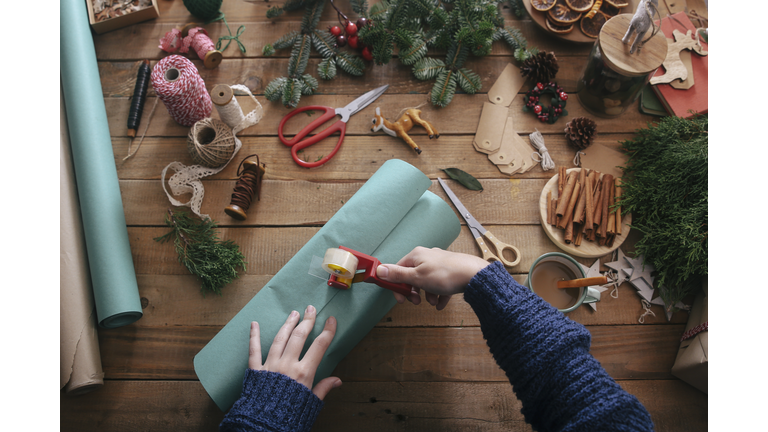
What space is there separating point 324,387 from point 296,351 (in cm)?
11

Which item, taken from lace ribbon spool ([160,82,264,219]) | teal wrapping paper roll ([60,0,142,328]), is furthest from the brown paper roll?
lace ribbon spool ([160,82,264,219])

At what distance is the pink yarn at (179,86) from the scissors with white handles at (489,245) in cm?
83

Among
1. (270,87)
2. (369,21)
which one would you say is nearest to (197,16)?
(270,87)

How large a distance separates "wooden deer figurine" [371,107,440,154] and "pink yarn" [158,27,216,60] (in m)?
0.61

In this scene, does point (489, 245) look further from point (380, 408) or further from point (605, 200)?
point (380, 408)

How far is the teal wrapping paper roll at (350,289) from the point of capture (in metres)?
0.88

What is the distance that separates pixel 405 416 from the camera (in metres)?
1.00

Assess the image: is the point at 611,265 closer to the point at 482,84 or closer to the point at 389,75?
the point at 482,84

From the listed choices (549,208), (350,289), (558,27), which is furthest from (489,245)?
(558,27)

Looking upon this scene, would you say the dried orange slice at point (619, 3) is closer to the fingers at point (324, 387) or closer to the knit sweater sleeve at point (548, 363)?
the knit sweater sleeve at point (548, 363)

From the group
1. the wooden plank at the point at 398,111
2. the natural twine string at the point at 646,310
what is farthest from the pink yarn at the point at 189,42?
the natural twine string at the point at 646,310

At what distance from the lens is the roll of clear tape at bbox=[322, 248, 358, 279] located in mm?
842

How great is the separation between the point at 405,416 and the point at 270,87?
104 cm

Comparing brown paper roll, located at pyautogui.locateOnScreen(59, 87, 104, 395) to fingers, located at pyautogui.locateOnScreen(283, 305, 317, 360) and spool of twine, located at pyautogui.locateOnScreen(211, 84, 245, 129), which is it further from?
fingers, located at pyautogui.locateOnScreen(283, 305, 317, 360)
